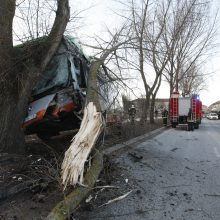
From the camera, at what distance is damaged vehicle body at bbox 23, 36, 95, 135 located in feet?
30.4

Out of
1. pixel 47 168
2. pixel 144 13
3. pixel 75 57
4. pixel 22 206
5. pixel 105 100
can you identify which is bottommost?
pixel 22 206

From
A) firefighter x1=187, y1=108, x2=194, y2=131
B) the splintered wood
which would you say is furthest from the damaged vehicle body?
firefighter x1=187, y1=108, x2=194, y2=131

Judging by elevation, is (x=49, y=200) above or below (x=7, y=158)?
below

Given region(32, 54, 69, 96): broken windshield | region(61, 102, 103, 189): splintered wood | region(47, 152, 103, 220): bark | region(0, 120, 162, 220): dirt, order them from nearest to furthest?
region(47, 152, 103, 220): bark < region(0, 120, 162, 220): dirt < region(61, 102, 103, 189): splintered wood < region(32, 54, 69, 96): broken windshield

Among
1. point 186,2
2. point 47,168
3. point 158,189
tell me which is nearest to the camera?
point 47,168

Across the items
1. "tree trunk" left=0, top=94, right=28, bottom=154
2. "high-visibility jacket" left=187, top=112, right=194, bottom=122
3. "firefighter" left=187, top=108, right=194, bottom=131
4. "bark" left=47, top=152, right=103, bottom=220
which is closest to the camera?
"bark" left=47, top=152, right=103, bottom=220

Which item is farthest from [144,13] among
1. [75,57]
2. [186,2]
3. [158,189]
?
[158,189]

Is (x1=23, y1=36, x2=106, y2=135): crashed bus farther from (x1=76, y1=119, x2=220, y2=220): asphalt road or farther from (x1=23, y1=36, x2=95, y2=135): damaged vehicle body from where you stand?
(x1=76, y1=119, x2=220, y2=220): asphalt road

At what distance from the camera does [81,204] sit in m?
6.15

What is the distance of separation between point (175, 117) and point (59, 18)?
81.3 feet

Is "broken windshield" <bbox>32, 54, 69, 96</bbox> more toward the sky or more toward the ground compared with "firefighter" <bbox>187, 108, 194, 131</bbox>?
more toward the sky

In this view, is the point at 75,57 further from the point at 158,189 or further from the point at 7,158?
the point at 158,189

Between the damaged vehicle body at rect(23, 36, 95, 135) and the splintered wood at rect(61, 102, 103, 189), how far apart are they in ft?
6.08

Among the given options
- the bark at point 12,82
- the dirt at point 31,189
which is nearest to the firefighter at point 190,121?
the bark at point 12,82
